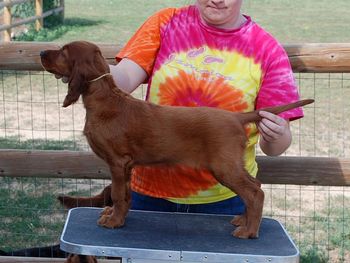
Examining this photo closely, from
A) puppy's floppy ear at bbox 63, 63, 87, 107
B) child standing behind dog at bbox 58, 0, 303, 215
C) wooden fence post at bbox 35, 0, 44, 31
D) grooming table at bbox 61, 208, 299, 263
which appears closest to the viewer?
grooming table at bbox 61, 208, 299, 263

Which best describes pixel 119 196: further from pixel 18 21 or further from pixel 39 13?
pixel 39 13

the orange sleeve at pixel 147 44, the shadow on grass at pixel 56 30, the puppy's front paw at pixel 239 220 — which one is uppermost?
the orange sleeve at pixel 147 44

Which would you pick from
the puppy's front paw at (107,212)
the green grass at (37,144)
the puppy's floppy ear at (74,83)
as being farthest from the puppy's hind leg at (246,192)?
the green grass at (37,144)

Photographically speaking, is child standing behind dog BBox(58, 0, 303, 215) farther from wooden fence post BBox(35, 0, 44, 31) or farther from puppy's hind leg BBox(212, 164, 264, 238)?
wooden fence post BBox(35, 0, 44, 31)

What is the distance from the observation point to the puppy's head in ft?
8.86

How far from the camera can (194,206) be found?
3184mm

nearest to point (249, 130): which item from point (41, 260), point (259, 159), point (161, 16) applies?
point (161, 16)

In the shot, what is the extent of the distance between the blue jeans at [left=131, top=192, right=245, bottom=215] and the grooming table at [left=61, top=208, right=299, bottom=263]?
0.07 m

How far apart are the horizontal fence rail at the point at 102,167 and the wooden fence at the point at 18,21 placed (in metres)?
12.5

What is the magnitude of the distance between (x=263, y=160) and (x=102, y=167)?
2.98 feet

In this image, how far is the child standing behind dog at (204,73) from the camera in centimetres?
304

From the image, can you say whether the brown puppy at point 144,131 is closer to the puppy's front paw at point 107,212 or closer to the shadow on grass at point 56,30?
the puppy's front paw at point 107,212

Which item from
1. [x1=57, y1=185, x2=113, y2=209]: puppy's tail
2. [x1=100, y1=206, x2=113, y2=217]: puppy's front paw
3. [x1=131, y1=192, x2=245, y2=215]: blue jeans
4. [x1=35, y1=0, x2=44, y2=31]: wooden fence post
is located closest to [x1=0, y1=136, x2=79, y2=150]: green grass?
[x1=57, y1=185, x2=113, y2=209]: puppy's tail

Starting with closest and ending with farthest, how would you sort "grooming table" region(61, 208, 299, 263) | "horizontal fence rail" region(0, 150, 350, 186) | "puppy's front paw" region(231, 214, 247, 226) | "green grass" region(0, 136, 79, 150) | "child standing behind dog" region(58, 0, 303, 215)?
1. "grooming table" region(61, 208, 299, 263)
2. "puppy's front paw" region(231, 214, 247, 226)
3. "child standing behind dog" region(58, 0, 303, 215)
4. "horizontal fence rail" region(0, 150, 350, 186)
5. "green grass" region(0, 136, 79, 150)
